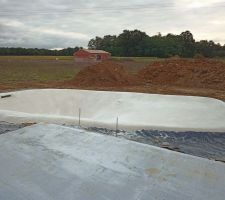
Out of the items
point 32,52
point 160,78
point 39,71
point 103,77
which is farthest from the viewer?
point 32,52

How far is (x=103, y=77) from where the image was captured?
18516 millimetres

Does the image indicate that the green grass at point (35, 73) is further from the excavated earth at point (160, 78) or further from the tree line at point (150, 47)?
the tree line at point (150, 47)

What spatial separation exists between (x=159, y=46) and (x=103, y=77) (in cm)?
5174

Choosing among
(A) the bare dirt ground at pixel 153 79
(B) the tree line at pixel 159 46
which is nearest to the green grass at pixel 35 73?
(A) the bare dirt ground at pixel 153 79

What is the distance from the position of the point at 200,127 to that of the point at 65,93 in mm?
6464

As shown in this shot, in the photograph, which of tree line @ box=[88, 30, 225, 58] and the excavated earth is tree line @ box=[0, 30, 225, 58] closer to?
tree line @ box=[88, 30, 225, 58]

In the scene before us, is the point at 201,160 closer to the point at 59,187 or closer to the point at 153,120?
the point at 59,187

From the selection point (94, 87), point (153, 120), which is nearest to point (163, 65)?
point (94, 87)

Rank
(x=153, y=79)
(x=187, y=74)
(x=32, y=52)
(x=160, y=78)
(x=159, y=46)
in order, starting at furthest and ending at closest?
1. (x=32, y=52)
2. (x=159, y=46)
3. (x=153, y=79)
4. (x=160, y=78)
5. (x=187, y=74)

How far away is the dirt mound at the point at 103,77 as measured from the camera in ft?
59.3

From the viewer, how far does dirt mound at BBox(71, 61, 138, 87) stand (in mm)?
18078

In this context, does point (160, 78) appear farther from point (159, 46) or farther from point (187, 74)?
point (159, 46)

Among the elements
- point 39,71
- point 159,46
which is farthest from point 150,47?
point 39,71

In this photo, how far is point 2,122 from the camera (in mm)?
9781
